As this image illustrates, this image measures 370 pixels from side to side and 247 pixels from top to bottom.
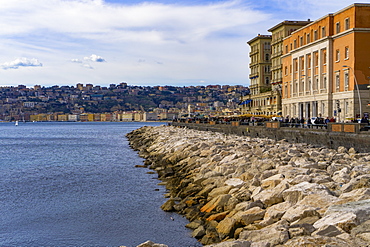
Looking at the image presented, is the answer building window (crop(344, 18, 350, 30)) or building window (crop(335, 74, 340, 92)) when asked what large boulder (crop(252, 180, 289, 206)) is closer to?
building window (crop(344, 18, 350, 30))

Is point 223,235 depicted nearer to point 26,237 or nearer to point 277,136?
point 26,237

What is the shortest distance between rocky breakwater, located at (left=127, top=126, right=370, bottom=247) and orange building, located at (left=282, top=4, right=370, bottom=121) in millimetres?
18835

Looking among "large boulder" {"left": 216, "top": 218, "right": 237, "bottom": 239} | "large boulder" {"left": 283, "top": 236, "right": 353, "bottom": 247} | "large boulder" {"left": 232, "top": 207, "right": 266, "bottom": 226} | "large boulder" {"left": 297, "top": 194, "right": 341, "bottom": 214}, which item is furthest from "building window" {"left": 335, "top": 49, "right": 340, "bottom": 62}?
"large boulder" {"left": 283, "top": 236, "right": 353, "bottom": 247}

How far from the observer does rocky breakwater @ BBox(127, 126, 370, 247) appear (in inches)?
374

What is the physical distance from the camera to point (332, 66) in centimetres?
4681

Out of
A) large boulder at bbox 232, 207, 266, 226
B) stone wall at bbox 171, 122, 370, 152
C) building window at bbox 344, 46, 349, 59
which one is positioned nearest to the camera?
large boulder at bbox 232, 207, 266, 226

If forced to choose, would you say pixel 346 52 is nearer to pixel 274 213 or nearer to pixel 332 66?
pixel 332 66

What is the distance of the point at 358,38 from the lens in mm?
42156

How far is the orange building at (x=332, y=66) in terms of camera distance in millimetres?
42281

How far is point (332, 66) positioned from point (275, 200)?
36612mm

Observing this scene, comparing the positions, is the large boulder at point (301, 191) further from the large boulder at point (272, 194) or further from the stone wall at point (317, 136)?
the stone wall at point (317, 136)

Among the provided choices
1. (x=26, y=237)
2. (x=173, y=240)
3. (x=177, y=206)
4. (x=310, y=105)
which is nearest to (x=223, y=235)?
(x=173, y=240)

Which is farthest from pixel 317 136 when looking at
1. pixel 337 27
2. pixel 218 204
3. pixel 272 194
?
pixel 337 27

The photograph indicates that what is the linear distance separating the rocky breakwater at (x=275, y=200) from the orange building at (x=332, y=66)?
1884 centimetres
